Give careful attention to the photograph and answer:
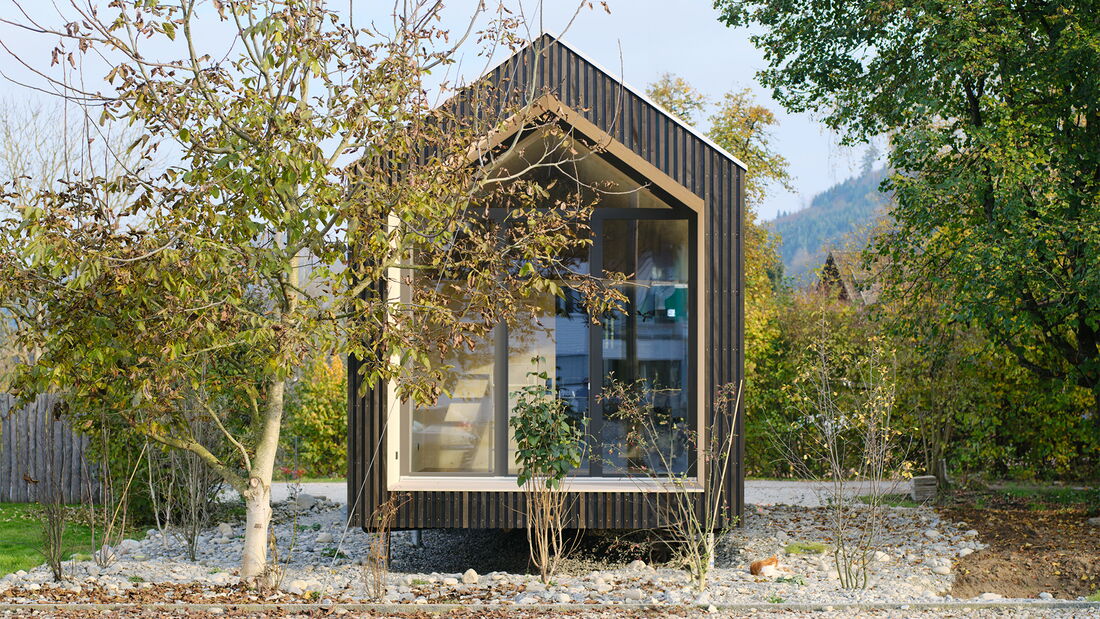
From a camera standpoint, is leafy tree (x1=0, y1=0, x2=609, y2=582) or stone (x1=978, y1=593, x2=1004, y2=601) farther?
stone (x1=978, y1=593, x2=1004, y2=601)

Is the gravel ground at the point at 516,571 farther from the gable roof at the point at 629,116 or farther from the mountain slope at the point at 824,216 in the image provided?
the mountain slope at the point at 824,216

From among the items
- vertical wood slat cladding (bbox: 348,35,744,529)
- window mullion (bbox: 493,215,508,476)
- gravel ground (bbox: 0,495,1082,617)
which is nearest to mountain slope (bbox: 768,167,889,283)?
gravel ground (bbox: 0,495,1082,617)

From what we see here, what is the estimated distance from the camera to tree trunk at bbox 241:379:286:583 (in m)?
7.38

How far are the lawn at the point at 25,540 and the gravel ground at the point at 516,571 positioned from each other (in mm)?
619

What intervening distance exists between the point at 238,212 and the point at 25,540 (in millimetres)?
6436

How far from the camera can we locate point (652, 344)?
8609 millimetres

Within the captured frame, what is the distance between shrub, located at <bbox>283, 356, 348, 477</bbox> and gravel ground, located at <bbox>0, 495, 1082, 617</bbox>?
3.95 meters

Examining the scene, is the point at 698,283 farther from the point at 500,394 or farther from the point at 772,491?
the point at 772,491

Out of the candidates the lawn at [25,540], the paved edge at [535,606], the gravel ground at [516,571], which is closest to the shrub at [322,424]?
the lawn at [25,540]

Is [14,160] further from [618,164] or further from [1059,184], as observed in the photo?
[1059,184]

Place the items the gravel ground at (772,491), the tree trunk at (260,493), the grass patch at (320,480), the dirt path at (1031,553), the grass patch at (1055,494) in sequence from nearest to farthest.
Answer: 1. the tree trunk at (260,493)
2. the dirt path at (1031,553)
3. the grass patch at (1055,494)
4. the gravel ground at (772,491)
5. the grass patch at (320,480)

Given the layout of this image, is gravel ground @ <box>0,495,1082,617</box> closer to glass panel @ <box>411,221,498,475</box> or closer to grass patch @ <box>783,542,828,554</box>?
grass patch @ <box>783,542,828,554</box>

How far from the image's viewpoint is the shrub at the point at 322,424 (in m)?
15.3

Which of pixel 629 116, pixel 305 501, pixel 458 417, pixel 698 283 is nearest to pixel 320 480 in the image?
pixel 305 501
